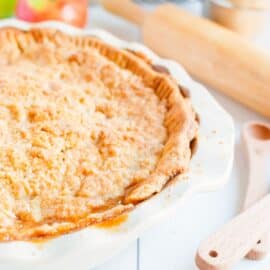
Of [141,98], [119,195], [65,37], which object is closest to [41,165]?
→ [119,195]

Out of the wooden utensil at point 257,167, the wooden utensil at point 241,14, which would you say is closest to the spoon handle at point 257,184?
the wooden utensil at point 257,167

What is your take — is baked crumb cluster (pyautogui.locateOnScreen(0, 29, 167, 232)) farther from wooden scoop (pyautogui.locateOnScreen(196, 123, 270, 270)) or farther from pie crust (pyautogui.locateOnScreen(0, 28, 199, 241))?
wooden scoop (pyautogui.locateOnScreen(196, 123, 270, 270))

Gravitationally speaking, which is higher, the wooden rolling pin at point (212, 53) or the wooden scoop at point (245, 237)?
the wooden rolling pin at point (212, 53)

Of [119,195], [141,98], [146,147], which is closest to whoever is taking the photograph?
[119,195]

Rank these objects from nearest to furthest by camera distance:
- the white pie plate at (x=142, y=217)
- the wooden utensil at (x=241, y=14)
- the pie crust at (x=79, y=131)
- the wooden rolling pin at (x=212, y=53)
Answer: the white pie plate at (x=142, y=217) → the pie crust at (x=79, y=131) → the wooden rolling pin at (x=212, y=53) → the wooden utensil at (x=241, y=14)

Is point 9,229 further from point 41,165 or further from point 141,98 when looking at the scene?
point 141,98

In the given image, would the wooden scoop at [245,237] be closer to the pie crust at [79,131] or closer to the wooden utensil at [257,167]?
the wooden utensil at [257,167]

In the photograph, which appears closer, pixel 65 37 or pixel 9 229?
pixel 9 229
